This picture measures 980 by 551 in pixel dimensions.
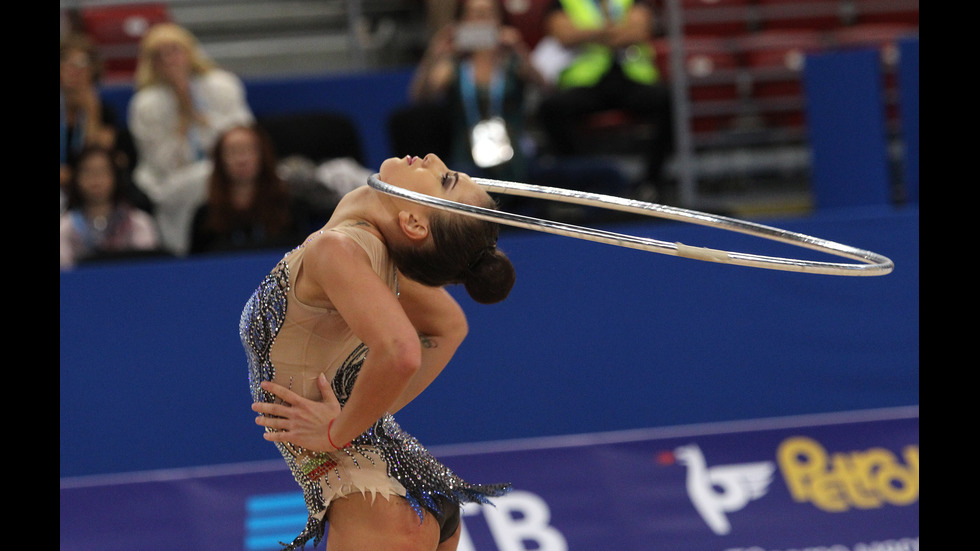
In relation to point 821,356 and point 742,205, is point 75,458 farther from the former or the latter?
point 742,205

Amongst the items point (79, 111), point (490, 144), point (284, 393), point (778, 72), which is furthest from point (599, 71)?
point (284, 393)

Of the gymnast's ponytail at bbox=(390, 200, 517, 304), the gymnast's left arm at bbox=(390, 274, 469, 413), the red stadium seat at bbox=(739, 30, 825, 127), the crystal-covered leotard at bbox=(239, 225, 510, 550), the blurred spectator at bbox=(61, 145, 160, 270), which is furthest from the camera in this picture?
the red stadium seat at bbox=(739, 30, 825, 127)

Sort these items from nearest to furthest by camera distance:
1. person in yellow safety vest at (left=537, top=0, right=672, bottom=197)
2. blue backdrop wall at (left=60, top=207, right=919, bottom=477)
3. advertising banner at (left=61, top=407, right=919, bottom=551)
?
advertising banner at (left=61, top=407, right=919, bottom=551) → blue backdrop wall at (left=60, top=207, right=919, bottom=477) → person in yellow safety vest at (left=537, top=0, right=672, bottom=197)

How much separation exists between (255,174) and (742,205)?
318 centimetres

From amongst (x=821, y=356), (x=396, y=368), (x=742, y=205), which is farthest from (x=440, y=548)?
(x=742, y=205)

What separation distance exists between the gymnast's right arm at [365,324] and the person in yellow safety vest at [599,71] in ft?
13.9

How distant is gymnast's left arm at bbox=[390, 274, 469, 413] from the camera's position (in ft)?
8.34

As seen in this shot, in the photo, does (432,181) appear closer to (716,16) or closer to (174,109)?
(174,109)

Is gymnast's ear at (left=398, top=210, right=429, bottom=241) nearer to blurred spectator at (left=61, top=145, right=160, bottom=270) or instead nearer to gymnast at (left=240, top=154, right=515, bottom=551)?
gymnast at (left=240, top=154, right=515, bottom=551)

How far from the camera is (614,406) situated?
4688mm

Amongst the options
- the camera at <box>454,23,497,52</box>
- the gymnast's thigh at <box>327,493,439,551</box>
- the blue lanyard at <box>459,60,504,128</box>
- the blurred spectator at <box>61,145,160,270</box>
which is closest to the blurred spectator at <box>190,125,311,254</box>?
the blurred spectator at <box>61,145,160,270</box>

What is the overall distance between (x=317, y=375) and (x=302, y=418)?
0.11 metres

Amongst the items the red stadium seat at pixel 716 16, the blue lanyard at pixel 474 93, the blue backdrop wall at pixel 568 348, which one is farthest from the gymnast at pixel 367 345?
the red stadium seat at pixel 716 16

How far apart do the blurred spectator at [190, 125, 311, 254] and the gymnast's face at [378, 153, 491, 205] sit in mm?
2721
